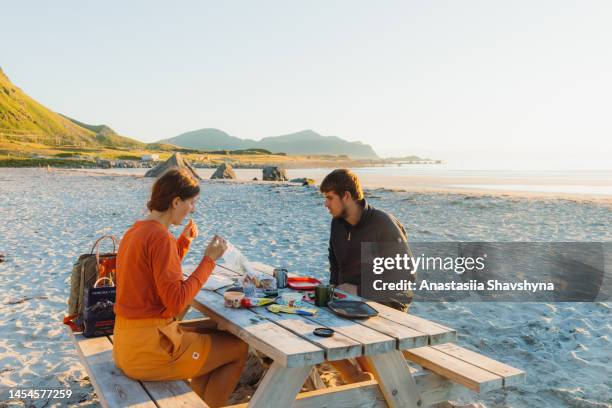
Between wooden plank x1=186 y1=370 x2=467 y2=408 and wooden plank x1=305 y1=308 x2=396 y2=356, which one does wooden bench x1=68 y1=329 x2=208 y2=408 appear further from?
wooden plank x1=305 y1=308 x2=396 y2=356

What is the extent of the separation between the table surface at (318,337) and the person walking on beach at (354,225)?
2.83ft

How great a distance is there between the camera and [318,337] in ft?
8.36

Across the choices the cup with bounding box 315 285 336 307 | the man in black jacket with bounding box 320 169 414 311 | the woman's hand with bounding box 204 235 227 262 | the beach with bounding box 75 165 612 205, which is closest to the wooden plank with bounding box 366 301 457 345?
the cup with bounding box 315 285 336 307

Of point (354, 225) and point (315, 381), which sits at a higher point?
point (354, 225)

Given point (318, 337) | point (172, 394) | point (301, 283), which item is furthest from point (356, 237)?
point (172, 394)

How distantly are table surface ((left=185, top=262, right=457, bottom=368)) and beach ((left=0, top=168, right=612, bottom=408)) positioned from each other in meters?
0.97

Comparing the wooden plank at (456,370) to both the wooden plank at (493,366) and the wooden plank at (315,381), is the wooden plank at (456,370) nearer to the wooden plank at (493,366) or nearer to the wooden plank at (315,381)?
the wooden plank at (493,366)

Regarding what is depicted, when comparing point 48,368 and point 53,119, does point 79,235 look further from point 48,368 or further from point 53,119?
point 53,119

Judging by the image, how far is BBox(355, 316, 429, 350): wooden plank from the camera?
257cm

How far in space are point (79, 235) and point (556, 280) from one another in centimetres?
860

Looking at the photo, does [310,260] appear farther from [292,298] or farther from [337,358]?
[337,358]

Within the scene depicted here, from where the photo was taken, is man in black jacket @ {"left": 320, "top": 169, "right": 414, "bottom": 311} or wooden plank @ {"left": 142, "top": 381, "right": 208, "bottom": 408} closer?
wooden plank @ {"left": 142, "top": 381, "right": 208, "bottom": 408}

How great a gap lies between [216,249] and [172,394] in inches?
32.9

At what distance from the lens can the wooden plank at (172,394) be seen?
2.50 metres
